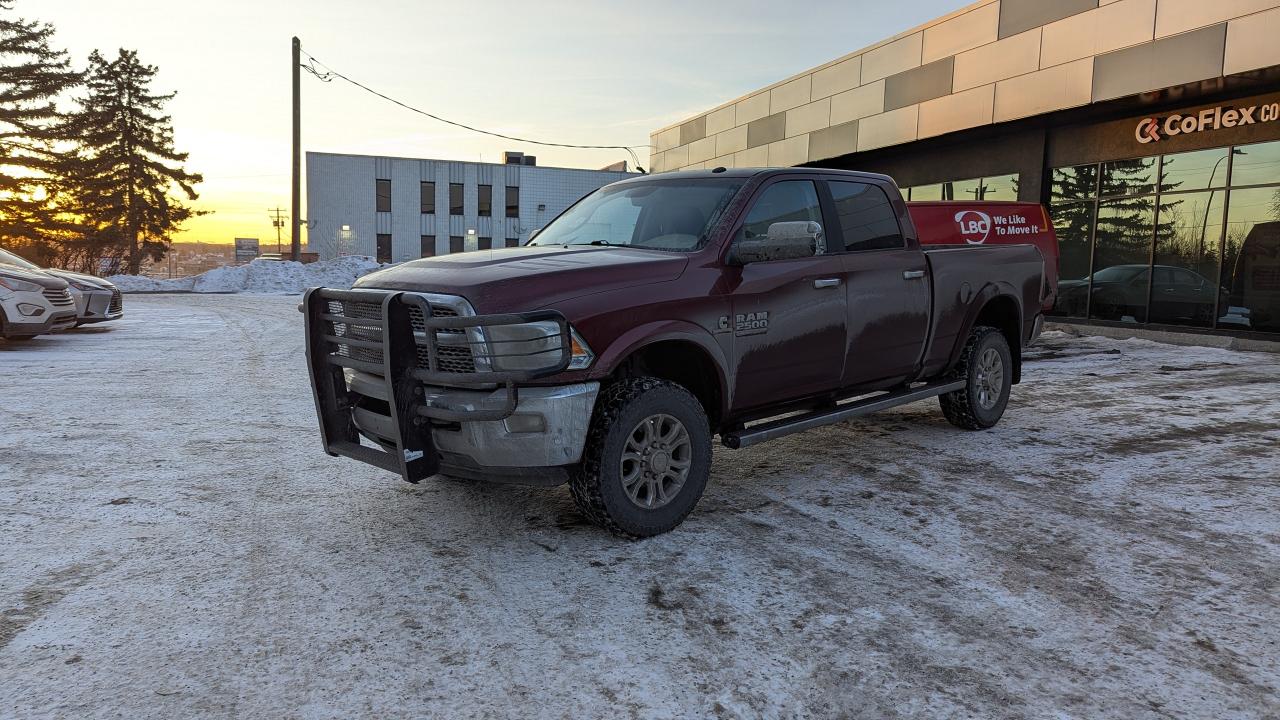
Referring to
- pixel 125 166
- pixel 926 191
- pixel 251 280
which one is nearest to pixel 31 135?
pixel 125 166

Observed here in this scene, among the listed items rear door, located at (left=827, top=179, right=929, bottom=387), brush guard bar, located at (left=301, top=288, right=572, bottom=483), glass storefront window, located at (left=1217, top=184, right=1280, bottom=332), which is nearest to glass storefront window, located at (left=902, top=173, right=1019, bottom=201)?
glass storefront window, located at (left=1217, top=184, right=1280, bottom=332)

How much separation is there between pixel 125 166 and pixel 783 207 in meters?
56.4

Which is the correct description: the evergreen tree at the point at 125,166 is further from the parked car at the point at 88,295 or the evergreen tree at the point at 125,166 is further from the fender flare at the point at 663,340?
the fender flare at the point at 663,340

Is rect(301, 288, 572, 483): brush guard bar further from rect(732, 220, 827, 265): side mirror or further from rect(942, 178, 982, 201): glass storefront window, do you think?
rect(942, 178, 982, 201): glass storefront window

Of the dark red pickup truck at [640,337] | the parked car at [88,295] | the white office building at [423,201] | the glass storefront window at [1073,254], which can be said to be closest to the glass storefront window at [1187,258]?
the glass storefront window at [1073,254]

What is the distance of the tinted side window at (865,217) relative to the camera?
18.2 ft

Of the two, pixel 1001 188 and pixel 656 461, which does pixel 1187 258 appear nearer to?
pixel 1001 188

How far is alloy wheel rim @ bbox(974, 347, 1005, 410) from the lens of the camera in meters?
6.80

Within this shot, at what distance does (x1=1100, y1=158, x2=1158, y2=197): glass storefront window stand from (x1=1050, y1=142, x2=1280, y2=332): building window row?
0.06 feet

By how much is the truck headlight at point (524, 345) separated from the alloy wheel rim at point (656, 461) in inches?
24.2

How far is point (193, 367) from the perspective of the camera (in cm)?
1020

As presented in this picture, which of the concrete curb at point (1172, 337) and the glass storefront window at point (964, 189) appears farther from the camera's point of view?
the glass storefront window at point (964, 189)

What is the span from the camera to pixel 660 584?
12.1 ft

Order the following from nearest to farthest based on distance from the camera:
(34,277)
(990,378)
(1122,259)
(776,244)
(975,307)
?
(776,244) < (975,307) < (990,378) < (34,277) < (1122,259)
